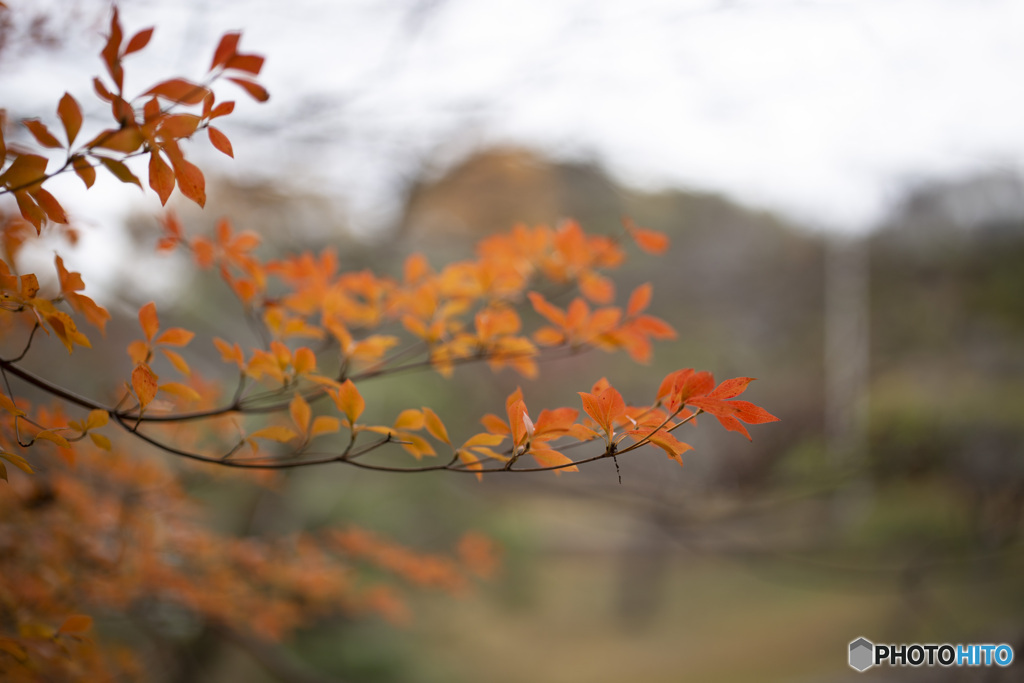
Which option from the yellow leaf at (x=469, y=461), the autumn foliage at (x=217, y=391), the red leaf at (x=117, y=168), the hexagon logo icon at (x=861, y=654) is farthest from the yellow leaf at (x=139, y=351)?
the hexagon logo icon at (x=861, y=654)

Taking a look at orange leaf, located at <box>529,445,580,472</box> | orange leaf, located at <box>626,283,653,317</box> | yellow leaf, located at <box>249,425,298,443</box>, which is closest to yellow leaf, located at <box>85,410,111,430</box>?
yellow leaf, located at <box>249,425,298,443</box>

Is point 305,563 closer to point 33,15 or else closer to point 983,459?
point 33,15

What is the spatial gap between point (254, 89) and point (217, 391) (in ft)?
3.81

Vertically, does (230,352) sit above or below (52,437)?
above

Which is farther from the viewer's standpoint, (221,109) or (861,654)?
(861,654)

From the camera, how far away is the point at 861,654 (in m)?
1.30

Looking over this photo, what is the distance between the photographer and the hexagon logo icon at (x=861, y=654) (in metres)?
1.24

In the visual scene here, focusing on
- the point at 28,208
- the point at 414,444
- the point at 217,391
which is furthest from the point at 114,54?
the point at 217,391

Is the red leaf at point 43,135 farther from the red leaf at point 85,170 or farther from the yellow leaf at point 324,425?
the yellow leaf at point 324,425

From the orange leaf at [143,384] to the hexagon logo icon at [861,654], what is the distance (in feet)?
4.84

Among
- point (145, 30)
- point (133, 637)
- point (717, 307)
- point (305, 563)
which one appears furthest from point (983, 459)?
point (133, 637)

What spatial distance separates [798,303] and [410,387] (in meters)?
4.12

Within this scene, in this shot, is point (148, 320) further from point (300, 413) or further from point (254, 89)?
point (254, 89)

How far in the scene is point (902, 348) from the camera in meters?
4.87
